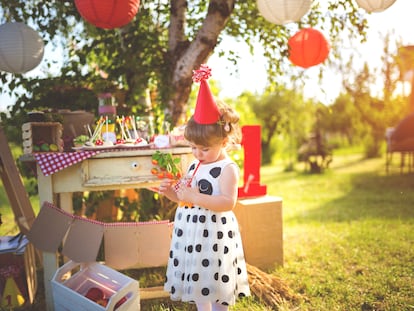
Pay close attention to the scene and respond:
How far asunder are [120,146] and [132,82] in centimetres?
127

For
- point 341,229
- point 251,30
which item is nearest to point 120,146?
point 251,30

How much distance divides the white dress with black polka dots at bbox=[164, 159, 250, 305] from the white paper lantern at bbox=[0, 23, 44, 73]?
1.91 metres

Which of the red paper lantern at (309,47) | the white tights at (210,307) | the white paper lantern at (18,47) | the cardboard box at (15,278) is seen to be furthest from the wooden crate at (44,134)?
the red paper lantern at (309,47)

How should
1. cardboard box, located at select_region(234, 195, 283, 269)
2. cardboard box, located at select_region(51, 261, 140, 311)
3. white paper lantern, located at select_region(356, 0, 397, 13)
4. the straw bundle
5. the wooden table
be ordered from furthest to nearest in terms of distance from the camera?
cardboard box, located at select_region(234, 195, 283, 269), white paper lantern, located at select_region(356, 0, 397, 13), the straw bundle, the wooden table, cardboard box, located at select_region(51, 261, 140, 311)

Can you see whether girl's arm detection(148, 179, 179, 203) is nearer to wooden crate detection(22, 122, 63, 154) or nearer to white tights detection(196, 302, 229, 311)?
white tights detection(196, 302, 229, 311)

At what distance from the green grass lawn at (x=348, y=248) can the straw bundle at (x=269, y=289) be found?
0.06 m

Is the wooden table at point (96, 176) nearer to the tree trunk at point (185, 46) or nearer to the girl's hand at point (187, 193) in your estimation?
the girl's hand at point (187, 193)

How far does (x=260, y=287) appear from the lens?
9.55ft

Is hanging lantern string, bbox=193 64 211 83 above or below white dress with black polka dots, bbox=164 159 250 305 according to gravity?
above

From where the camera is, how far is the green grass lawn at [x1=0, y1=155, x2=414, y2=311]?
2889mm

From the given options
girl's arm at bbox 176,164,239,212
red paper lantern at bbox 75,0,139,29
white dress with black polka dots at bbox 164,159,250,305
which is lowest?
white dress with black polka dots at bbox 164,159,250,305

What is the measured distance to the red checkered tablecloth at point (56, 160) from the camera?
2559mm

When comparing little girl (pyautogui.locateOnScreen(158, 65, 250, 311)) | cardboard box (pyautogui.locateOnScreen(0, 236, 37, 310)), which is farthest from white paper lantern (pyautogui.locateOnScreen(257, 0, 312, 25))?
cardboard box (pyautogui.locateOnScreen(0, 236, 37, 310))

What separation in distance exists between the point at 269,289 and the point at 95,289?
4.01 feet
